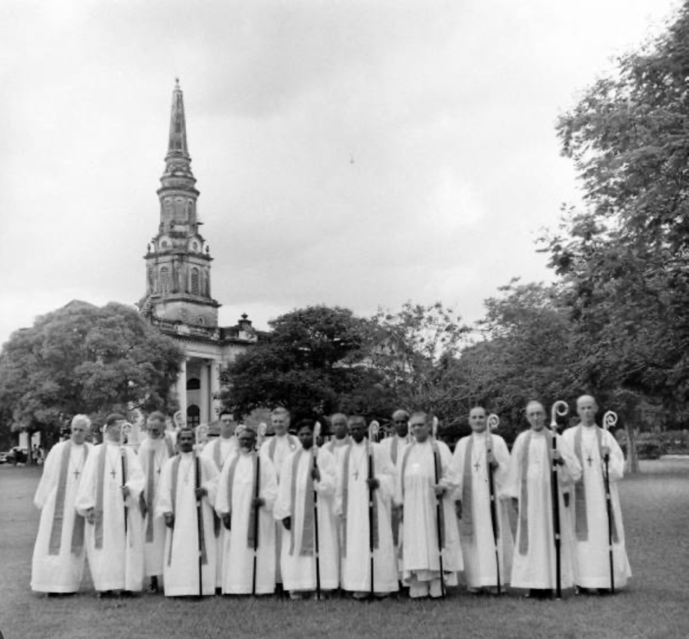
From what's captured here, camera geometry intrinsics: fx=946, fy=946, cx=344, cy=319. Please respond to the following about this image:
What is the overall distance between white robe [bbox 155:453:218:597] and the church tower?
75572 millimetres

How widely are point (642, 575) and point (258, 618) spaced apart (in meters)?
5.46

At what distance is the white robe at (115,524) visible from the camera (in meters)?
11.7

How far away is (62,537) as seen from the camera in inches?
472

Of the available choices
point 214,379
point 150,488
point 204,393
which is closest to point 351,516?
point 150,488

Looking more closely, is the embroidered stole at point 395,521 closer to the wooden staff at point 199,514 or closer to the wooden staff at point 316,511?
the wooden staff at point 316,511

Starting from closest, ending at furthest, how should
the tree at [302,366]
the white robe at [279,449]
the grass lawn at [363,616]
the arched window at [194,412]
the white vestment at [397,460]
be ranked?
the grass lawn at [363,616], the white vestment at [397,460], the white robe at [279,449], the tree at [302,366], the arched window at [194,412]

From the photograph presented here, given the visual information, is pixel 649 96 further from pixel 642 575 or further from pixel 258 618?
pixel 258 618

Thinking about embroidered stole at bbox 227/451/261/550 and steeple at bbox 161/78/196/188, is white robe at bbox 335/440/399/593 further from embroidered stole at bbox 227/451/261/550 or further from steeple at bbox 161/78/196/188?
steeple at bbox 161/78/196/188

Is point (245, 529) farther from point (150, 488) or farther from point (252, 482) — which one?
point (150, 488)

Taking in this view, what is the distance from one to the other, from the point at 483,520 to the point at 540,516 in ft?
2.41

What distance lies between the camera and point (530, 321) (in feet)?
129

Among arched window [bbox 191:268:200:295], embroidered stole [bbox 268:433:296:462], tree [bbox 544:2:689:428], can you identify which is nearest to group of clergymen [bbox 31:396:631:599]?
embroidered stole [bbox 268:433:296:462]

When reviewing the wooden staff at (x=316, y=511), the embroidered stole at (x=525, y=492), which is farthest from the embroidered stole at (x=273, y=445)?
the embroidered stole at (x=525, y=492)

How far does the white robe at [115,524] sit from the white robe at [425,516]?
133 inches
